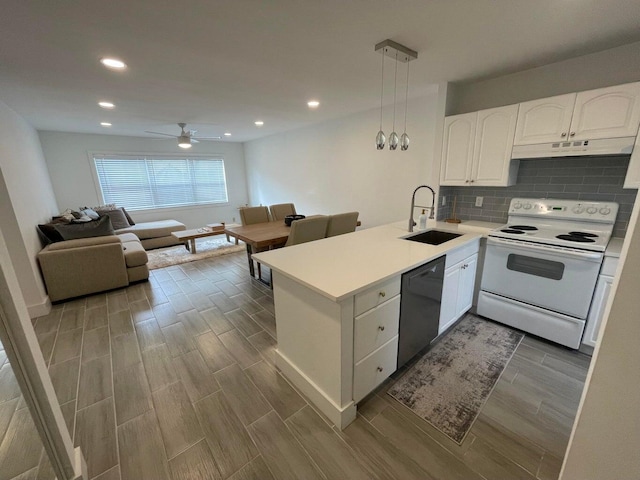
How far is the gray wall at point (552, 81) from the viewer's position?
6.61 ft

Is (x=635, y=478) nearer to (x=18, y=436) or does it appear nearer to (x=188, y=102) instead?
(x=18, y=436)

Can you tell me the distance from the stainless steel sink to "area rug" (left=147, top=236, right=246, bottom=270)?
3.74m

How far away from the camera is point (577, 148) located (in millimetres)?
2062

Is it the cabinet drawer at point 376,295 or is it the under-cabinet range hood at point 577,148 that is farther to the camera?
the under-cabinet range hood at point 577,148

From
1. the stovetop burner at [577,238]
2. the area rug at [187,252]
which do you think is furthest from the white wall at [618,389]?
the area rug at [187,252]

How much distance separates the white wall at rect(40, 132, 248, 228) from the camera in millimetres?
5215

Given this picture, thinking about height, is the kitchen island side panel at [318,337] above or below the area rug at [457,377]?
above

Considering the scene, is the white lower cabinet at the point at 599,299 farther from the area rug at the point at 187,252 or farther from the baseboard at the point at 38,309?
the baseboard at the point at 38,309

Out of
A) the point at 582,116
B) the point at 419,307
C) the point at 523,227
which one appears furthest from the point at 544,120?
the point at 419,307

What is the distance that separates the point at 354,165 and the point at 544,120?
2.66m

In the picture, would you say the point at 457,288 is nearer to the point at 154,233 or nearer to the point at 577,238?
the point at 577,238

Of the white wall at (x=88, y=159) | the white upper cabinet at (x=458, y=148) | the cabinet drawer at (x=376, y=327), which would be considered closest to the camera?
the cabinet drawer at (x=376, y=327)

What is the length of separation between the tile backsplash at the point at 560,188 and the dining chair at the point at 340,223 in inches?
42.9

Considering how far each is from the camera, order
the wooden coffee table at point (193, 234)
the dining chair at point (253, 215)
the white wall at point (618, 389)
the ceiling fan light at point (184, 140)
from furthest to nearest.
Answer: the wooden coffee table at point (193, 234) → the ceiling fan light at point (184, 140) → the dining chair at point (253, 215) → the white wall at point (618, 389)
